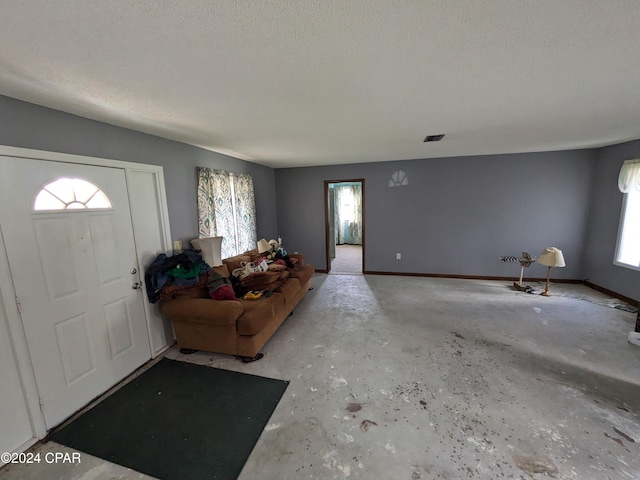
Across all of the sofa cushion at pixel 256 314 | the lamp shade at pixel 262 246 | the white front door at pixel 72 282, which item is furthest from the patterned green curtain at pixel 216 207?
the sofa cushion at pixel 256 314

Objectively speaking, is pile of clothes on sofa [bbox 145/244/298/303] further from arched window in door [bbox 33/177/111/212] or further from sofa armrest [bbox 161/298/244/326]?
arched window in door [bbox 33/177/111/212]

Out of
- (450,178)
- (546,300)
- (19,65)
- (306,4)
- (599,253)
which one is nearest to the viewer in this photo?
(306,4)

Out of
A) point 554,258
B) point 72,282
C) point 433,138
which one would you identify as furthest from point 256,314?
point 554,258

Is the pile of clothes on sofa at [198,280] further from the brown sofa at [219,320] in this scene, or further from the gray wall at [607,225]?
the gray wall at [607,225]

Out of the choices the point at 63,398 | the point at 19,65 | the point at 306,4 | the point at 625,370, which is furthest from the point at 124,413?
the point at 625,370

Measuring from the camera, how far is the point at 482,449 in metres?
1.54

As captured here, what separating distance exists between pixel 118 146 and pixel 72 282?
1.25m

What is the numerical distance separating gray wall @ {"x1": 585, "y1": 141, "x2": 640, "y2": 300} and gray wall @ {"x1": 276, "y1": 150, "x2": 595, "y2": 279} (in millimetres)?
131

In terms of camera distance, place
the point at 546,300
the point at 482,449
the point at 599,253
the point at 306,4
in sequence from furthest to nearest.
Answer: the point at 599,253, the point at 546,300, the point at 482,449, the point at 306,4

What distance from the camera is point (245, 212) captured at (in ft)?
14.0

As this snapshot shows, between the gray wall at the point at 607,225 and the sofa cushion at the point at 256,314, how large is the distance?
494 centimetres

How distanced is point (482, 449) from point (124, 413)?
8.24ft

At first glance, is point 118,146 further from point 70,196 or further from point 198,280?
point 198,280

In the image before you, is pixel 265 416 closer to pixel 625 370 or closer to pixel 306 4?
pixel 306 4
